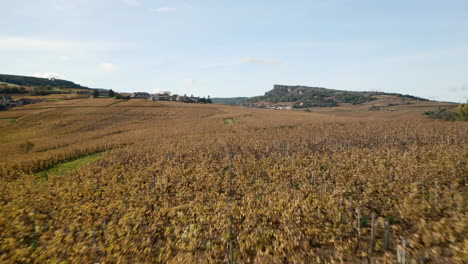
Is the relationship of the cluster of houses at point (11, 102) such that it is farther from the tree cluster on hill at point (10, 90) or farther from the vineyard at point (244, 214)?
the vineyard at point (244, 214)

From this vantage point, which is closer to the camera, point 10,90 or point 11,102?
point 11,102

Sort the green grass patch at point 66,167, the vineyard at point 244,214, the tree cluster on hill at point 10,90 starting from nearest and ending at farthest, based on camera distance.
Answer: the vineyard at point 244,214, the green grass patch at point 66,167, the tree cluster on hill at point 10,90

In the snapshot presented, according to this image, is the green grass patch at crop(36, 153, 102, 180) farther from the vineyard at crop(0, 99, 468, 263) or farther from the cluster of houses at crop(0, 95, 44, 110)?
the cluster of houses at crop(0, 95, 44, 110)

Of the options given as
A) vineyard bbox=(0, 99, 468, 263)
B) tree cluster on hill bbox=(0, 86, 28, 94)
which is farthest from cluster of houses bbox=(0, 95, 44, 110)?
vineyard bbox=(0, 99, 468, 263)

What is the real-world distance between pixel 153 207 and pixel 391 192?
13268 millimetres

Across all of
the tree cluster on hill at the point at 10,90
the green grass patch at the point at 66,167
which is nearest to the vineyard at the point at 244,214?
the green grass patch at the point at 66,167

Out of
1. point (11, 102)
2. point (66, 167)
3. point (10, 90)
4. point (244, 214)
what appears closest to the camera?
point (244, 214)

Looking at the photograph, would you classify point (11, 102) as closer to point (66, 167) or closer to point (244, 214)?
point (66, 167)

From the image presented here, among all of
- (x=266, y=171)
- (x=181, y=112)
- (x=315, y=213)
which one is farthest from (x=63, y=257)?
(x=181, y=112)

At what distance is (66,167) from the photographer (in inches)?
906

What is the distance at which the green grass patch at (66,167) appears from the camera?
20647 mm

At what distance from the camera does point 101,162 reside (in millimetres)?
22344

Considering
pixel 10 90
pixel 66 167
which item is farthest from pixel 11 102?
pixel 66 167

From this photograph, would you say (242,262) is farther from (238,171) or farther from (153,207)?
(238,171)
